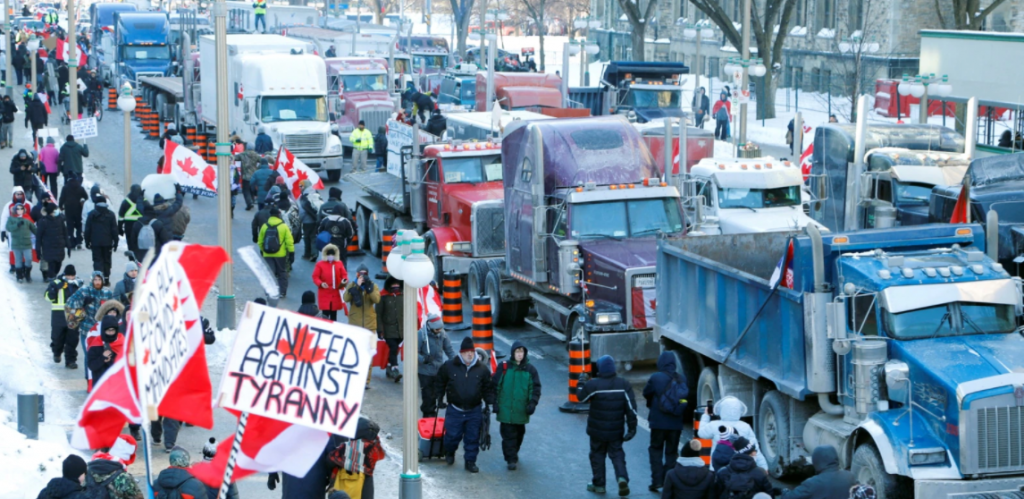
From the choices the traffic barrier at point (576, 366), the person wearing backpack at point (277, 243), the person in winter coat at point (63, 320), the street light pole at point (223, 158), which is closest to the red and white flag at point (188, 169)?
the person wearing backpack at point (277, 243)

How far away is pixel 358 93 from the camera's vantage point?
41.2 meters

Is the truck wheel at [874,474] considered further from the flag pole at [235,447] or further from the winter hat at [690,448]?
the flag pole at [235,447]

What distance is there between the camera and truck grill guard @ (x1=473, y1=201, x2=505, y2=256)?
21094 millimetres

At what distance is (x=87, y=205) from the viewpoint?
24.5 meters

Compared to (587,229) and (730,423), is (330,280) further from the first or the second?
(730,423)

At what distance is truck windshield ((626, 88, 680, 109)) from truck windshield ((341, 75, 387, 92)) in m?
7.44

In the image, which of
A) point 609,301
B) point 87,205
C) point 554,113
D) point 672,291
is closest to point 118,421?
point 672,291

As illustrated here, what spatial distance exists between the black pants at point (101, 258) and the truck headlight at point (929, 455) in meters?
14.3

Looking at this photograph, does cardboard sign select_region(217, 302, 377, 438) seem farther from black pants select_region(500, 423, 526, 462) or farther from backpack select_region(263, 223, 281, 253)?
backpack select_region(263, 223, 281, 253)

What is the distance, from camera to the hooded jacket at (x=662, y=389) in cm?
1309

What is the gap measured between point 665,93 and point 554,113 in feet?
34.3

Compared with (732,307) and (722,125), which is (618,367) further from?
(722,125)

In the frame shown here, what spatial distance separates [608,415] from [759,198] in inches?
374

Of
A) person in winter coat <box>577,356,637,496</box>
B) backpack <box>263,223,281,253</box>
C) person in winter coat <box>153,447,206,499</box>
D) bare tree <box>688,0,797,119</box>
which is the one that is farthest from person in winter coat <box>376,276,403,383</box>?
bare tree <box>688,0,797,119</box>
